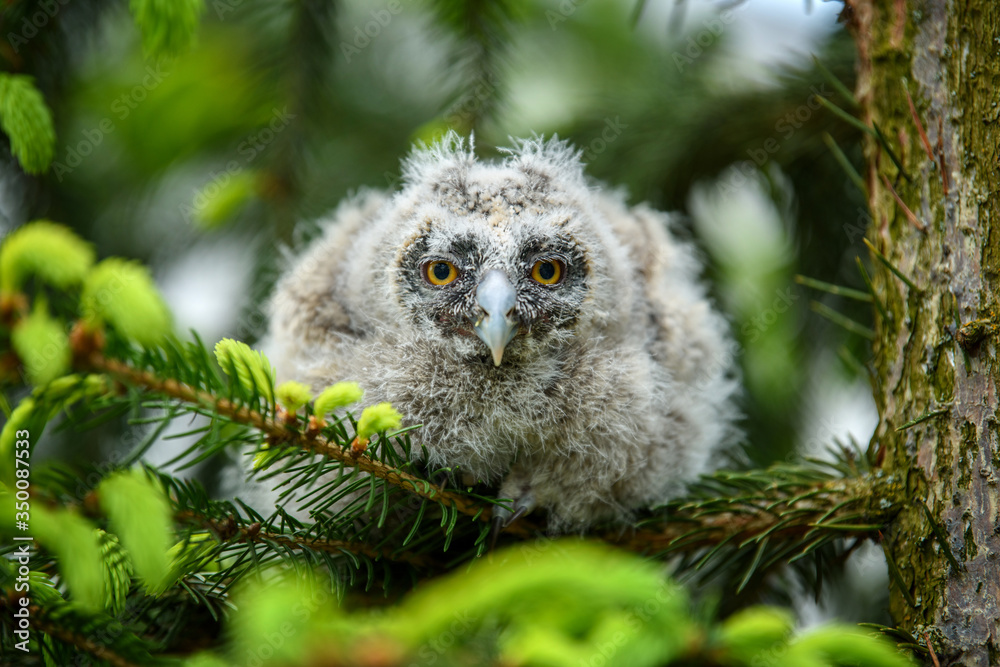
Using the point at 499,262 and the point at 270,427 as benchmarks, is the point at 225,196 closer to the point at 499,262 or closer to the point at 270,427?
the point at 499,262

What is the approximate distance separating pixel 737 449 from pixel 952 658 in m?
1.45

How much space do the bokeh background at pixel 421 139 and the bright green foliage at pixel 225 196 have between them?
0.03ft

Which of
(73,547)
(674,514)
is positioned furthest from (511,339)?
(73,547)

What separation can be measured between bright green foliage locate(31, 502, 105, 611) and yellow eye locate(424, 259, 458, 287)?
1186 mm

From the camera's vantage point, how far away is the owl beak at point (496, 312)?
1856 mm

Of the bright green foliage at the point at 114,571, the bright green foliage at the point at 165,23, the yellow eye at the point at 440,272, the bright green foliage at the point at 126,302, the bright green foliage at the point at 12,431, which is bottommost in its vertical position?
the bright green foliage at the point at 114,571

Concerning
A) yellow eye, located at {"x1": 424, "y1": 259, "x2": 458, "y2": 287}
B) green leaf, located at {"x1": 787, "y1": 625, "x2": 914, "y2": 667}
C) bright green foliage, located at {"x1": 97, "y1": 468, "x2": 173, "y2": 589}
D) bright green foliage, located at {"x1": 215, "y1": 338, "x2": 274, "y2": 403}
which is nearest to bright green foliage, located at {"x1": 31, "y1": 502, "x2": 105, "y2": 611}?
bright green foliage, located at {"x1": 97, "y1": 468, "x2": 173, "y2": 589}

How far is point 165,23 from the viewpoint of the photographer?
1588 millimetres

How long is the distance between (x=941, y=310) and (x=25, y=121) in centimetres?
210

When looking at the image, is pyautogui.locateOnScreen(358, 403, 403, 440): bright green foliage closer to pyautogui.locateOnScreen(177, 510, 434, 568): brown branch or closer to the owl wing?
pyautogui.locateOnScreen(177, 510, 434, 568): brown branch

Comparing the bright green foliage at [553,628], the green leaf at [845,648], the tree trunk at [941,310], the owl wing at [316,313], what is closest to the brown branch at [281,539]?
the bright green foliage at [553,628]

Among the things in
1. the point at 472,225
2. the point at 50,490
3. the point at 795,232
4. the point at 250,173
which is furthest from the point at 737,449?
the point at 50,490

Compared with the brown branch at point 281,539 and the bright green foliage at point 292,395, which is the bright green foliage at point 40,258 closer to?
the bright green foliage at point 292,395

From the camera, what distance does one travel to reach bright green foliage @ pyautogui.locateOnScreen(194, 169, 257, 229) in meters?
Answer: 2.57
